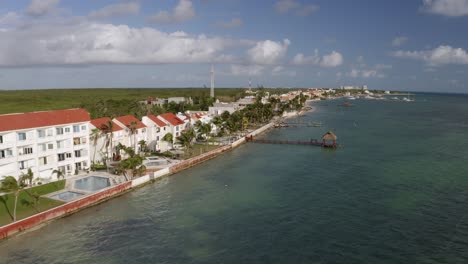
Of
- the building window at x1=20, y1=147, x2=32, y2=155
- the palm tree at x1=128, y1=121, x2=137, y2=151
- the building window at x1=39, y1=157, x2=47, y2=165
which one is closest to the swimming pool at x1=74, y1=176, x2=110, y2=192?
the building window at x1=39, y1=157, x2=47, y2=165

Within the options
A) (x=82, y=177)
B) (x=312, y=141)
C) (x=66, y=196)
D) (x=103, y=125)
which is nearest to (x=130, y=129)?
(x=103, y=125)

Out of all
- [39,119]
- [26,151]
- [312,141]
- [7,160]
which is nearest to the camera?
[7,160]

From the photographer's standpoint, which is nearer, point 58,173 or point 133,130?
point 58,173

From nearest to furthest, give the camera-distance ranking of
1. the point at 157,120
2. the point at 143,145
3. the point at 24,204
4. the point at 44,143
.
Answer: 1. the point at 24,204
2. the point at 44,143
3. the point at 143,145
4. the point at 157,120

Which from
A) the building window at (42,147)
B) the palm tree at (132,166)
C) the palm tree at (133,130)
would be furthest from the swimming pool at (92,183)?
the palm tree at (133,130)

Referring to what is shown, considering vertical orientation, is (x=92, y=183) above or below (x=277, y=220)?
above

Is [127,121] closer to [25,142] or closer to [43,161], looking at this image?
[43,161]
